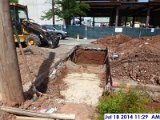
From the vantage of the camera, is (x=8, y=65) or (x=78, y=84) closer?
(x=8, y=65)

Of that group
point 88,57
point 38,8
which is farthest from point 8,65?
point 38,8

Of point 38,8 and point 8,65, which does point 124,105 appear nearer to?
point 8,65

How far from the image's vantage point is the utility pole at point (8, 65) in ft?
14.6

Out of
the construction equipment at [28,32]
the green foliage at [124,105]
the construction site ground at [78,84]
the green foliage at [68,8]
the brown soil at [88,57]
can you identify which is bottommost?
the brown soil at [88,57]

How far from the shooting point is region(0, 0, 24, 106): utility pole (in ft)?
14.6

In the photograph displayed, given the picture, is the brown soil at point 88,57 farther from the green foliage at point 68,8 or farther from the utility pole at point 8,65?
the green foliage at point 68,8

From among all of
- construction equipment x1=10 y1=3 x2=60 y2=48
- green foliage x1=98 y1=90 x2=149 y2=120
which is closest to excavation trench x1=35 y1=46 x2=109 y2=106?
green foliage x1=98 y1=90 x2=149 y2=120

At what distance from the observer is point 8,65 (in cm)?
471

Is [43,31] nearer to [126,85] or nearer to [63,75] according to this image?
[63,75]

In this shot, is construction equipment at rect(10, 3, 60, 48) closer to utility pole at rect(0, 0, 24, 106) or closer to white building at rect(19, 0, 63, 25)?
utility pole at rect(0, 0, 24, 106)

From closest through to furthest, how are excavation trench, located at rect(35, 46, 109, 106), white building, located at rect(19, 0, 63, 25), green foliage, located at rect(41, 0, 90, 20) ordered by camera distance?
excavation trench, located at rect(35, 46, 109, 106)
green foliage, located at rect(41, 0, 90, 20)
white building, located at rect(19, 0, 63, 25)

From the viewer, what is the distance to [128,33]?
25.5 metres

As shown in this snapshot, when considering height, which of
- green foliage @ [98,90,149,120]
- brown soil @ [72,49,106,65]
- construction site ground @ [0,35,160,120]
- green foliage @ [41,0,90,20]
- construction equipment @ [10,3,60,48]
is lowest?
brown soil @ [72,49,106,65]

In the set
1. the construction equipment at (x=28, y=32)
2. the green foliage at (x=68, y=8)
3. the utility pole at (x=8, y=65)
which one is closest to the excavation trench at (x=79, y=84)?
the utility pole at (x=8, y=65)
